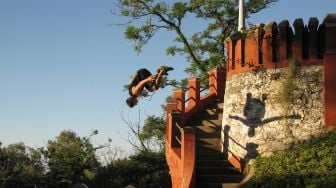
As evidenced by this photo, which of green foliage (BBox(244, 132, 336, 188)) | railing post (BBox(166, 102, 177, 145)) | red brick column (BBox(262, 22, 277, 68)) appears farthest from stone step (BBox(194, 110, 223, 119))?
green foliage (BBox(244, 132, 336, 188))

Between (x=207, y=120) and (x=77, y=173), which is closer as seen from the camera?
(x=207, y=120)

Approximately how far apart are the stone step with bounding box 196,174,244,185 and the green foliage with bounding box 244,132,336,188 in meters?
0.85

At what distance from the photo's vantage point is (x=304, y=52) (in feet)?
40.4

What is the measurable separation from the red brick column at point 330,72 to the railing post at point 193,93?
16.7 feet

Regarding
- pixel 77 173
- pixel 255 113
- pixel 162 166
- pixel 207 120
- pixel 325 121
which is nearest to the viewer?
pixel 325 121

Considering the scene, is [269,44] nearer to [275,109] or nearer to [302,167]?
[275,109]

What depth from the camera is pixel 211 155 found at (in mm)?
13859

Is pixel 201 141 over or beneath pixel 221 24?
beneath

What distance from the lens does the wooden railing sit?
12586 millimetres

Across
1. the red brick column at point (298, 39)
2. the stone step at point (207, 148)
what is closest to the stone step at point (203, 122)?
the stone step at point (207, 148)

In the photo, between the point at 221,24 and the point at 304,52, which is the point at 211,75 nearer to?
the point at 304,52

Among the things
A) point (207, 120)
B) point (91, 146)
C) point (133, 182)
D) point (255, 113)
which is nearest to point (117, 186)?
point (133, 182)

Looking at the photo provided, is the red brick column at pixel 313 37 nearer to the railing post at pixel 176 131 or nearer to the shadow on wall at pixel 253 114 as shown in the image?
the shadow on wall at pixel 253 114

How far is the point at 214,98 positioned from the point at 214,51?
7392 millimetres
